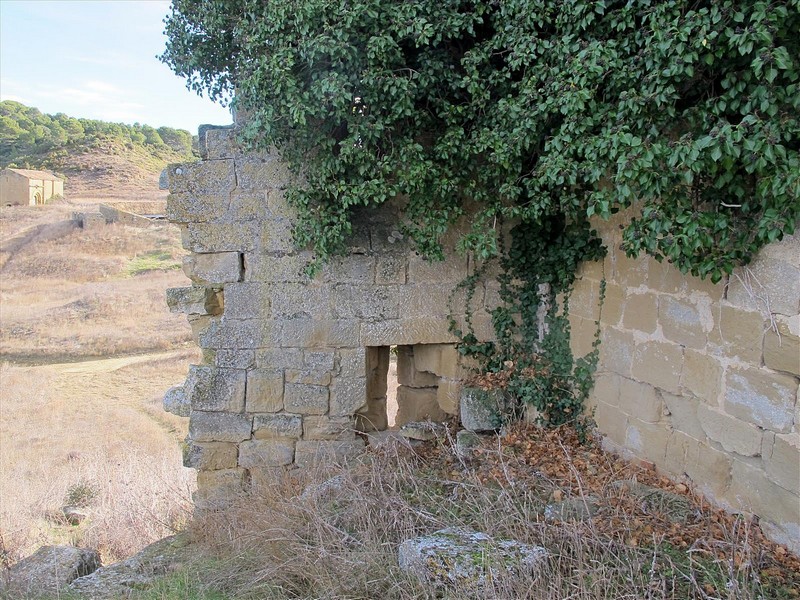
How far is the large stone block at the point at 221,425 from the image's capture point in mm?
5023

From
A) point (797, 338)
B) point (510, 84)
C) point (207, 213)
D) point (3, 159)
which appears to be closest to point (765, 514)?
point (797, 338)

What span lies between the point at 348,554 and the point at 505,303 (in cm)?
249

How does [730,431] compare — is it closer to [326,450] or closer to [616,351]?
[616,351]

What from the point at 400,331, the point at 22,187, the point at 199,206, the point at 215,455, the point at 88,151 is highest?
the point at 88,151

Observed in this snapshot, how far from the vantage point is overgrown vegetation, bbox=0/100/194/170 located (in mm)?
41219

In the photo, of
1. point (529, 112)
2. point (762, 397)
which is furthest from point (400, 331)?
point (762, 397)

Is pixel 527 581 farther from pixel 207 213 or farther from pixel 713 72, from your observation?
pixel 207 213

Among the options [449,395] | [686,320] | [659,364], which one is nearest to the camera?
[686,320]

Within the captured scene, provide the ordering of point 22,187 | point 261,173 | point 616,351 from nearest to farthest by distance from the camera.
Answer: point 616,351, point 261,173, point 22,187

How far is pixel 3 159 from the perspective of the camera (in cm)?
4031

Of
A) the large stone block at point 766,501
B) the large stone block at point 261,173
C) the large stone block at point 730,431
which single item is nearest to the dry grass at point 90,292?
the large stone block at point 261,173

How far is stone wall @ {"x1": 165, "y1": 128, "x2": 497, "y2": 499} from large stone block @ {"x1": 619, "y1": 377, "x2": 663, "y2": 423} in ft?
4.25

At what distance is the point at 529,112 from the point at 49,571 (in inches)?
173

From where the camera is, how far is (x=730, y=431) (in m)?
3.28
